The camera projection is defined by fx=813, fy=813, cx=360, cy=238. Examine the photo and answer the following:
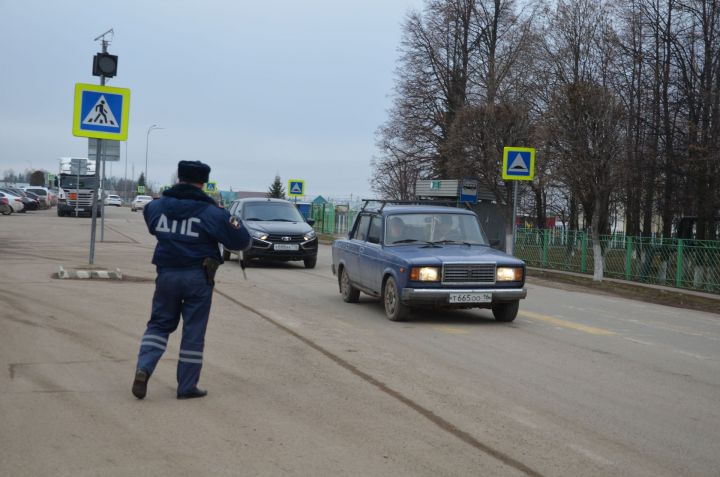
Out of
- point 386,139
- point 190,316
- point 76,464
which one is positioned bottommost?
point 76,464

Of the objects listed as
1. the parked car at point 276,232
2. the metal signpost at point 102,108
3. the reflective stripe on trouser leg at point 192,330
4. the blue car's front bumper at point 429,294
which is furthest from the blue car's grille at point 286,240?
the reflective stripe on trouser leg at point 192,330

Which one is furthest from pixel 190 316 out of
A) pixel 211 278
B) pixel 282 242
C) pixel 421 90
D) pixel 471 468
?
pixel 421 90

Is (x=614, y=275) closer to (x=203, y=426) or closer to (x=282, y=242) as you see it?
(x=282, y=242)

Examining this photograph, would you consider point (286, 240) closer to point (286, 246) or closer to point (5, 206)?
point (286, 246)

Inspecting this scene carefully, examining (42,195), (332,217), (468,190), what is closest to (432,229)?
(468,190)

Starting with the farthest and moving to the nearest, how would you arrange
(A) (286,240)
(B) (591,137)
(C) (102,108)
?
1. (B) (591,137)
2. (A) (286,240)
3. (C) (102,108)

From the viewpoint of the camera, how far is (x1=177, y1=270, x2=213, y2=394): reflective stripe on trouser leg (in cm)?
631

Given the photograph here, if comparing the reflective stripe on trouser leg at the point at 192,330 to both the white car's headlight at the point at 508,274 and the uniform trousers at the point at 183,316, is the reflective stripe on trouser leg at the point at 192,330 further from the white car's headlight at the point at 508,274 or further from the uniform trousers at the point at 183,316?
the white car's headlight at the point at 508,274

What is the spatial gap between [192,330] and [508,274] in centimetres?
586

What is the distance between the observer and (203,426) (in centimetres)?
560

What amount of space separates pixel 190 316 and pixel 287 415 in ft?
3.69

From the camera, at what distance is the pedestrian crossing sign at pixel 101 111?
14602mm

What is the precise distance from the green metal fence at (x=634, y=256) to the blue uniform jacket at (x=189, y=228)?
16.4m

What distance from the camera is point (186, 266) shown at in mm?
6352
